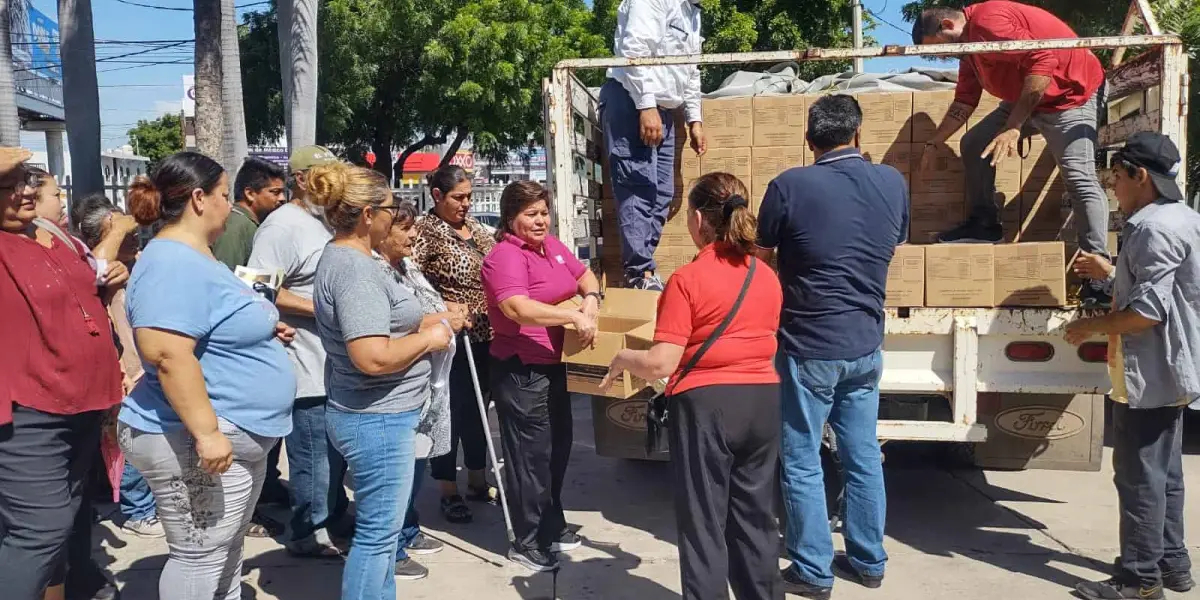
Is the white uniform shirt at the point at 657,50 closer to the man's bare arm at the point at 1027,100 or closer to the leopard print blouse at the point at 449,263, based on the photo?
the leopard print blouse at the point at 449,263

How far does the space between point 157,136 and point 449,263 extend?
57.1 m

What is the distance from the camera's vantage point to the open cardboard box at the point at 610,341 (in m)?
3.78

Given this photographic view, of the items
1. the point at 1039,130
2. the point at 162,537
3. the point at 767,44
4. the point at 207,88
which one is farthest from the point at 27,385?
the point at 767,44

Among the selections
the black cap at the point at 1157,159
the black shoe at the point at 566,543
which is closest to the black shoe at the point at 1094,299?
the black cap at the point at 1157,159

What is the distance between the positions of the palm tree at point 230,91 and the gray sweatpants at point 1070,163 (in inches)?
338

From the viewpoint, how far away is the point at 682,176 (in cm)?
561

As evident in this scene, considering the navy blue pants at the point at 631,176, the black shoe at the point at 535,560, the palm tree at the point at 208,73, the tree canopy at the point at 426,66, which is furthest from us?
the tree canopy at the point at 426,66

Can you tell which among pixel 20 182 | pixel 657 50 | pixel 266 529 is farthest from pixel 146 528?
pixel 657 50

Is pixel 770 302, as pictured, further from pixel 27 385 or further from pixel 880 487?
pixel 27 385

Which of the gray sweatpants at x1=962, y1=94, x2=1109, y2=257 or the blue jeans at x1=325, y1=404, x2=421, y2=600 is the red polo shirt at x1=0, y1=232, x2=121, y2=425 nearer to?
the blue jeans at x1=325, y1=404, x2=421, y2=600

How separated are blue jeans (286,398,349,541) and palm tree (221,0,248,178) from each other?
7.46 metres

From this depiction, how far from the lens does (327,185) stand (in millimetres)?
3039

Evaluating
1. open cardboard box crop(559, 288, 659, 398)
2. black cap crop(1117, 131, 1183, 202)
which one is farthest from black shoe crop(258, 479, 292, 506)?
black cap crop(1117, 131, 1183, 202)

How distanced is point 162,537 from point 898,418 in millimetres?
3737
